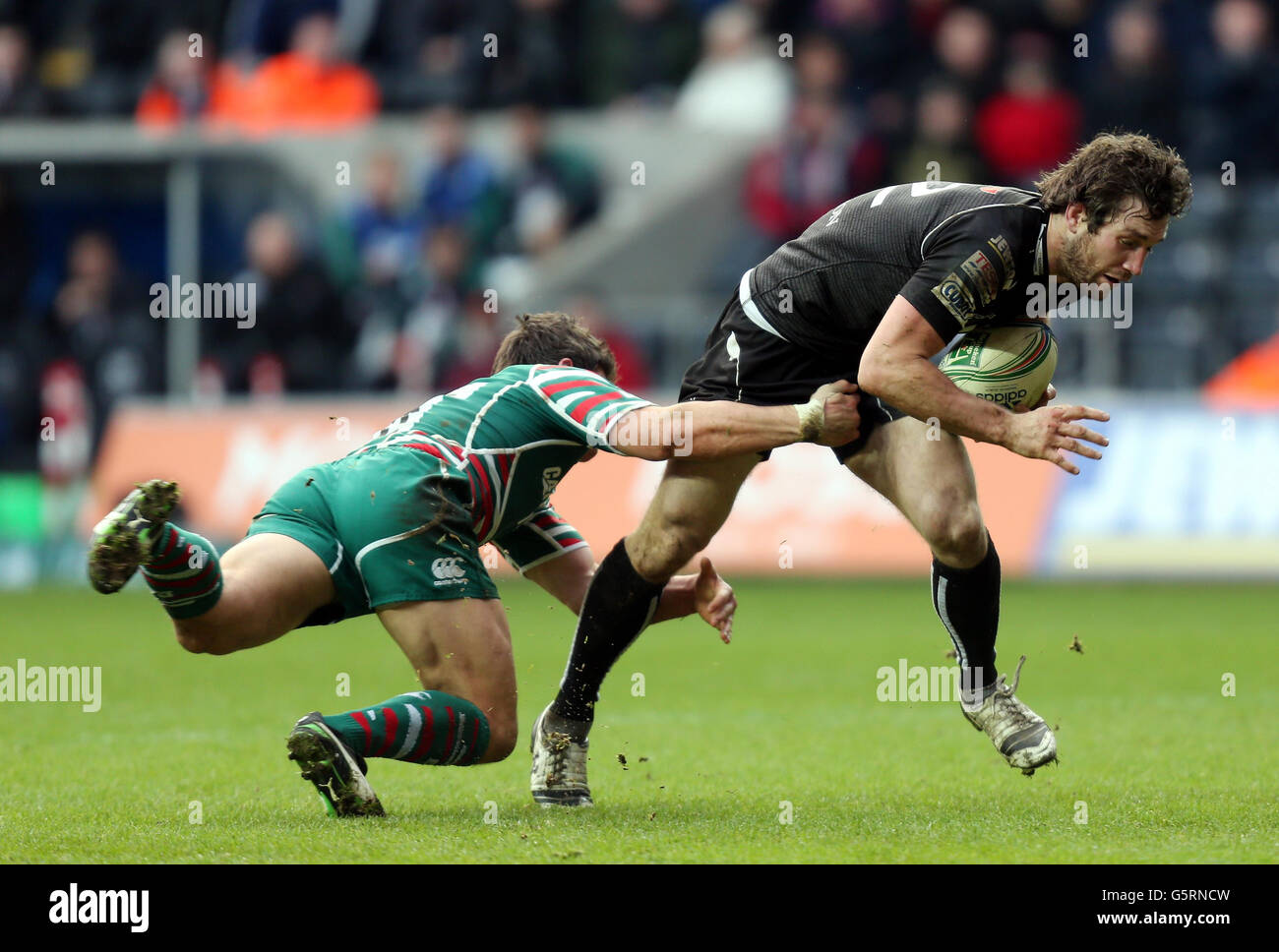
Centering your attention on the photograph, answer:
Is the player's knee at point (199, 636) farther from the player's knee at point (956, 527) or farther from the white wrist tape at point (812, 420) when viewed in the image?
the player's knee at point (956, 527)

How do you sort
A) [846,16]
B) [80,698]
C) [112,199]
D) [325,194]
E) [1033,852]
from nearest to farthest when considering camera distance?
[1033,852] < [80,698] < [846,16] < [325,194] < [112,199]

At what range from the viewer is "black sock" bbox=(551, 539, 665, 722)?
18.1 ft

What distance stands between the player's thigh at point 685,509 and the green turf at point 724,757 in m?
0.69

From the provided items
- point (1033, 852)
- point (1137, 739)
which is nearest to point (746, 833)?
point (1033, 852)

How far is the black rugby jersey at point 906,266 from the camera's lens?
16.5 ft

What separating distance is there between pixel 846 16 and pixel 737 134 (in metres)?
1.43

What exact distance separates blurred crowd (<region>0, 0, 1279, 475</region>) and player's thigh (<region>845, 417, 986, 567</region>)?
9476 millimetres

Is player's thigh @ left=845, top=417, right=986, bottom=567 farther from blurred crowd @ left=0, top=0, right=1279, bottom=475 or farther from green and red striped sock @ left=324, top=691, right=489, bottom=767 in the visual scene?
blurred crowd @ left=0, top=0, right=1279, bottom=475

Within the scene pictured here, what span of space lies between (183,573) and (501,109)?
13.1 metres

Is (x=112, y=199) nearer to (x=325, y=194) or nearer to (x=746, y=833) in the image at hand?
(x=325, y=194)

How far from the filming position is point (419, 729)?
4918mm

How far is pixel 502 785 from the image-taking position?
19.2ft

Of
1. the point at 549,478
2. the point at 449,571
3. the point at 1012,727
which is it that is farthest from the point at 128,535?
the point at 1012,727

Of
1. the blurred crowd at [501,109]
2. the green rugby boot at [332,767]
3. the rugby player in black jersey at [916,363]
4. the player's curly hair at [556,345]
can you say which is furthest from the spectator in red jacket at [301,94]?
the green rugby boot at [332,767]
